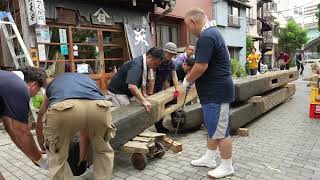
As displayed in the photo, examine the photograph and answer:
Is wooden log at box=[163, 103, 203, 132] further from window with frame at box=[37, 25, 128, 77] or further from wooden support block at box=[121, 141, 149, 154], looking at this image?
window with frame at box=[37, 25, 128, 77]

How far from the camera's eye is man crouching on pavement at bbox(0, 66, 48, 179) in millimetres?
2455

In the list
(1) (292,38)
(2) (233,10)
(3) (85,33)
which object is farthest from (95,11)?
(1) (292,38)

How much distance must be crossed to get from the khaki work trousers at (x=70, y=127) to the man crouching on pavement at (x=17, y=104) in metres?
0.17

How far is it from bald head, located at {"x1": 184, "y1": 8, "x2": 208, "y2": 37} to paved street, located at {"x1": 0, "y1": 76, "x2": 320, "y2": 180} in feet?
5.84

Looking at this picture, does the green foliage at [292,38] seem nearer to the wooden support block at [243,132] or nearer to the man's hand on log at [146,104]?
the wooden support block at [243,132]

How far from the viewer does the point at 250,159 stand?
414cm

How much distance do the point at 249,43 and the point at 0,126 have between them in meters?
20.3

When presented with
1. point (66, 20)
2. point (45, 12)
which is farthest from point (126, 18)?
point (45, 12)

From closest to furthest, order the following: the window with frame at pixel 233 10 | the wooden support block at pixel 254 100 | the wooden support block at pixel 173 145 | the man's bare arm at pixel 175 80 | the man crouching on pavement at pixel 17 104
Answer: the man crouching on pavement at pixel 17 104
the wooden support block at pixel 173 145
the man's bare arm at pixel 175 80
the wooden support block at pixel 254 100
the window with frame at pixel 233 10

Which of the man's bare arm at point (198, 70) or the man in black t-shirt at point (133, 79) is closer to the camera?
the man's bare arm at point (198, 70)

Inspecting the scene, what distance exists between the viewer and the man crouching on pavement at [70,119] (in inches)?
103

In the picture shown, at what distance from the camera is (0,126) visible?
603cm

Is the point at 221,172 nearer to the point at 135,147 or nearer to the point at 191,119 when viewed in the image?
the point at 135,147

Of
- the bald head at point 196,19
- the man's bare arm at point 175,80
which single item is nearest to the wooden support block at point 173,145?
the man's bare arm at point 175,80
